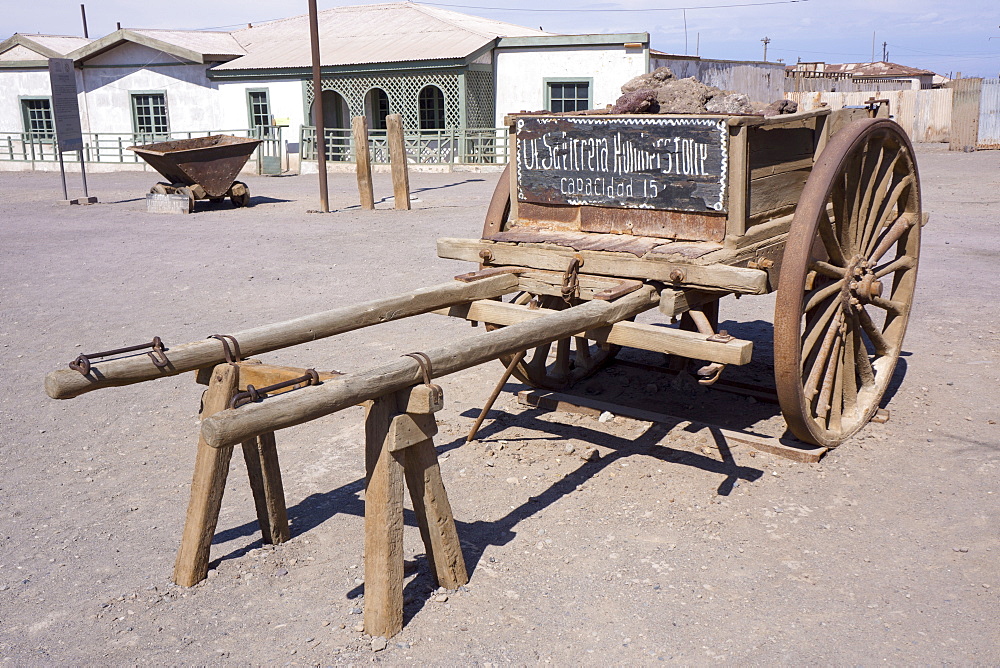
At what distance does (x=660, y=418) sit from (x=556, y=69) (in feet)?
58.0

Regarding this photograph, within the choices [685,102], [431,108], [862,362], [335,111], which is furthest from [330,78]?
[862,362]

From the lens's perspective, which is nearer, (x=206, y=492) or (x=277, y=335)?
(x=206, y=492)

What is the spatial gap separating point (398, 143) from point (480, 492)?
34.9ft

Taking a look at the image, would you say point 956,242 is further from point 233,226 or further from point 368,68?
point 368,68

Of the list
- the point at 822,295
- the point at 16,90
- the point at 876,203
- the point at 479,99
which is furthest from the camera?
the point at 16,90

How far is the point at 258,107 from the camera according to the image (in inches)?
939

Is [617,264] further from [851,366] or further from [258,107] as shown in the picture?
[258,107]

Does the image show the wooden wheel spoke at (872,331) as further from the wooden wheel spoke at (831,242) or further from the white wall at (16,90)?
the white wall at (16,90)

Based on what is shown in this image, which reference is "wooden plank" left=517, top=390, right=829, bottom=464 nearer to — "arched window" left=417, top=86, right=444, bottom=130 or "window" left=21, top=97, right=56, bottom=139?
"arched window" left=417, top=86, right=444, bottom=130

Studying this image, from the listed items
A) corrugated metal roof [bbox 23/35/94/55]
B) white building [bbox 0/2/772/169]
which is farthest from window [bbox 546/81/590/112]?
corrugated metal roof [bbox 23/35/94/55]

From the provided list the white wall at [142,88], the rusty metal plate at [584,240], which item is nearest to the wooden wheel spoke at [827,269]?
the rusty metal plate at [584,240]

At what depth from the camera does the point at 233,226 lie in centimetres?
1252

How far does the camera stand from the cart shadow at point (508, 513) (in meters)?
3.29

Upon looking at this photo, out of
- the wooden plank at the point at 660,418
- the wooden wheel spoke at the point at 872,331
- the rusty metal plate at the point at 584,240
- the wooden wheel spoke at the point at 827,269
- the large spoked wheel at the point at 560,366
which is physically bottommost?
the wooden plank at the point at 660,418
